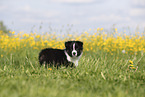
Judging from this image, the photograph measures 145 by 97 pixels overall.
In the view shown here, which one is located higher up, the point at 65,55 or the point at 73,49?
the point at 73,49

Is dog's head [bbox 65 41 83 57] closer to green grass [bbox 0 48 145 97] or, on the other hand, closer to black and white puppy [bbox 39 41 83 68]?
black and white puppy [bbox 39 41 83 68]

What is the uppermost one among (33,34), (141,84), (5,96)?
(33,34)

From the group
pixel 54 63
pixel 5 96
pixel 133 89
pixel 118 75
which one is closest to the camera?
pixel 5 96

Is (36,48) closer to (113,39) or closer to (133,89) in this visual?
(113,39)

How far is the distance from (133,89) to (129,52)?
4.58 metres

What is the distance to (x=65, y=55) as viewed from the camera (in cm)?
477

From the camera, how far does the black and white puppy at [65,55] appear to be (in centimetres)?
444

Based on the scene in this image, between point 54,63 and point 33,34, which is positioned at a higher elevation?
point 33,34

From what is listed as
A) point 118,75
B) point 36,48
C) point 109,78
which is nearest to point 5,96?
point 109,78

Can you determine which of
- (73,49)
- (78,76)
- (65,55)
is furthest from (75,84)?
(65,55)

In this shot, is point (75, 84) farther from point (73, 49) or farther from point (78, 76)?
point (73, 49)

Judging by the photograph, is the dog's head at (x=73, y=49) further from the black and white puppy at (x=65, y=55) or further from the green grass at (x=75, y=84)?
the green grass at (x=75, y=84)

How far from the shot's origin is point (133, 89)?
3.58m

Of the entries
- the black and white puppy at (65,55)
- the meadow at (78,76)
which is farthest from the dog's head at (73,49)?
the meadow at (78,76)
